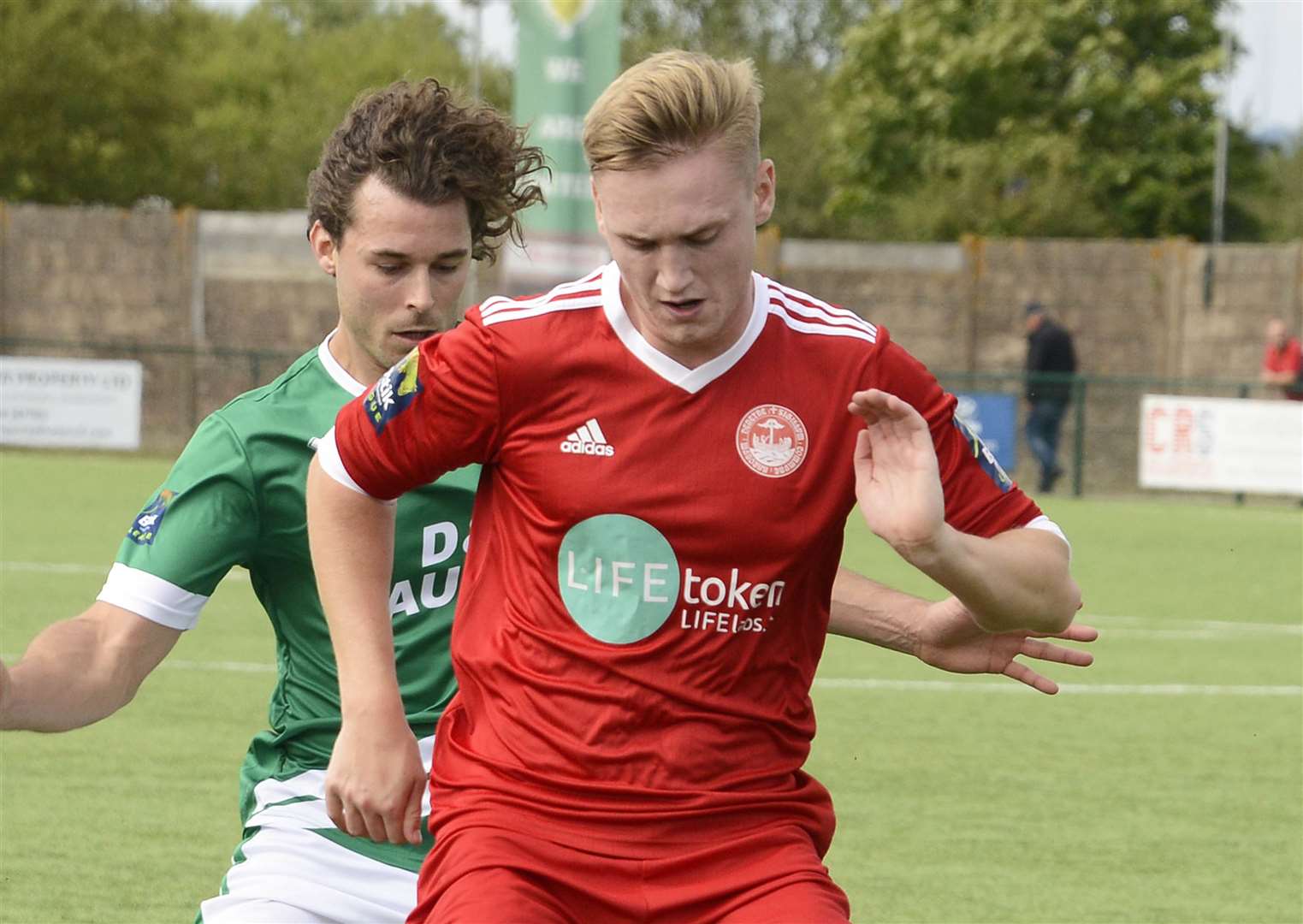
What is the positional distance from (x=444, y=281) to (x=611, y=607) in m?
1.14

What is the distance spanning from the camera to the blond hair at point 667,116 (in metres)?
3.25

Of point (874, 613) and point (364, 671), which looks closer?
point (364, 671)

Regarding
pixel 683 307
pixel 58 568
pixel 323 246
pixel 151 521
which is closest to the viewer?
pixel 683 307

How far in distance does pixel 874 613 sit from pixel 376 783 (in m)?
1.05

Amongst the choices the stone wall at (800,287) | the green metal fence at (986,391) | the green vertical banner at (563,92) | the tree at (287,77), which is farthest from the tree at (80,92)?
the green vertical banner at (563,92)

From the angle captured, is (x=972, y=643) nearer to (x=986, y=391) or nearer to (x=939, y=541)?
(x=939, y=541)

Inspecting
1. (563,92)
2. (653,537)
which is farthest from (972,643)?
(563,92)

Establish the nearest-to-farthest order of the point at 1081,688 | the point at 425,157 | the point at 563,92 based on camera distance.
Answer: the point at 425,157 → the point at 1081,688 → the point at 563,92

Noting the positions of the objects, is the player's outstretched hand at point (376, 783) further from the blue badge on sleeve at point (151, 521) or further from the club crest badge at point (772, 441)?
the blue badge on sleeve at point (151, 521)

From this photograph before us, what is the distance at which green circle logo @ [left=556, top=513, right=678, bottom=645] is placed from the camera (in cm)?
331

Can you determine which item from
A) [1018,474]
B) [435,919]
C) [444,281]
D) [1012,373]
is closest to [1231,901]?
[444,281]

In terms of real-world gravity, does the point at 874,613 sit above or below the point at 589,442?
below

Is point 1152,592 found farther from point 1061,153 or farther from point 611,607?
point 1061,153

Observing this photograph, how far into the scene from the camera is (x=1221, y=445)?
22844mm
